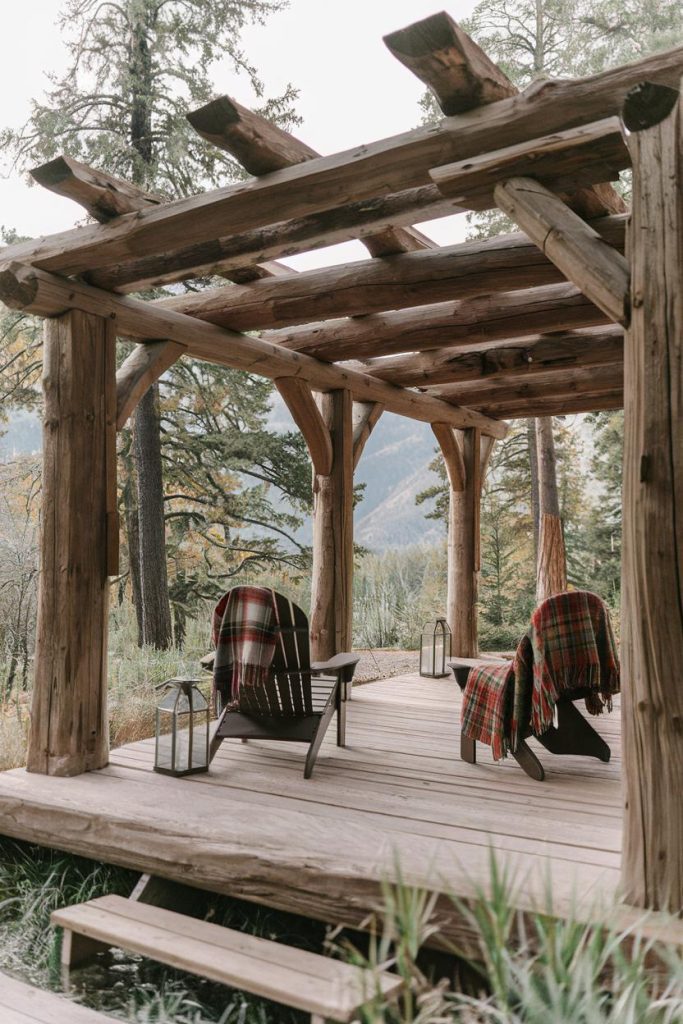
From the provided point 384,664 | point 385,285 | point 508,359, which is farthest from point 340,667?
point 384,664

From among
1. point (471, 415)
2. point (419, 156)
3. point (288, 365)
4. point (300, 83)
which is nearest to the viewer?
point (419, 156)

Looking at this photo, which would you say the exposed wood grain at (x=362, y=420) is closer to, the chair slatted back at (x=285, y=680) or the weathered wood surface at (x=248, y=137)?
the chair slatted back at (x=285, y=680)

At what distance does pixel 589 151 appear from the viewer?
280cm

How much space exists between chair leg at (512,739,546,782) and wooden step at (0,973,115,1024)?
86.3 inches

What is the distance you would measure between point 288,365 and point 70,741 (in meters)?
2.69

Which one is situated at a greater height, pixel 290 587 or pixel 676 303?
pixel 676 303

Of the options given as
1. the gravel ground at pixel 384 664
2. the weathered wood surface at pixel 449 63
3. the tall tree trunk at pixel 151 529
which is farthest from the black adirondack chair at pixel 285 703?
the tall tree trunk at pixel 151 529

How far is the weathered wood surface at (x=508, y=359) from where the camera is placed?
18.6 ft

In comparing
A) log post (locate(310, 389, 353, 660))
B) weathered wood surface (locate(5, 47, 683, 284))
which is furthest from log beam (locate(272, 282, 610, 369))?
weathered wood surface (locate(5, 47, 683, 284))

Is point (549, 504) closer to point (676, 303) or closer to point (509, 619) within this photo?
point (509, 619)

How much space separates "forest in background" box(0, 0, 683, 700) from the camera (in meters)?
8.17

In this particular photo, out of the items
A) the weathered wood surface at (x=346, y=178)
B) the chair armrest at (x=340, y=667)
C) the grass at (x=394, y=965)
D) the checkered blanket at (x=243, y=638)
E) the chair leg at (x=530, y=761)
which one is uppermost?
the weathered wood surface at (x=346, y=178)

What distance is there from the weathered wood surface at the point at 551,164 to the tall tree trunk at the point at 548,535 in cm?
802

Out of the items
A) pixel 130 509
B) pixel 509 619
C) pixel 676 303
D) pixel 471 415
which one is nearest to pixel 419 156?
pixel 676 303
